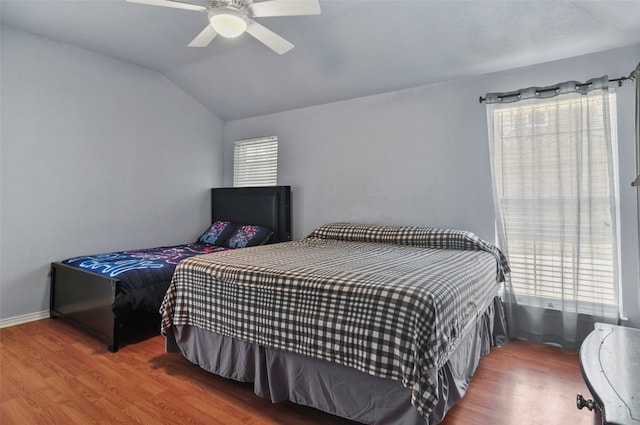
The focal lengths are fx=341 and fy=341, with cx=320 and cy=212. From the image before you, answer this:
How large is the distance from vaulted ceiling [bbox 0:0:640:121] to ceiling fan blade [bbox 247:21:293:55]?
0.54 meters

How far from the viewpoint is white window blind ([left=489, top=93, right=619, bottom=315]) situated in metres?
2.44

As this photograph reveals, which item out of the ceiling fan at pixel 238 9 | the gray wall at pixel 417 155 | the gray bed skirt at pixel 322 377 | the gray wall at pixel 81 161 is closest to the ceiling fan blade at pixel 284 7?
the ceiling fan at pixel 238 9

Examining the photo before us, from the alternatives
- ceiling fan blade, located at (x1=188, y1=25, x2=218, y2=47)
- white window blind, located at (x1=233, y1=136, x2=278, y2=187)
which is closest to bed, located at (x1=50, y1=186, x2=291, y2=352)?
white window blind, located at (x1=233, y1=136, x2=278, y2=187)

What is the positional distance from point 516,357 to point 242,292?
1990 millimetres

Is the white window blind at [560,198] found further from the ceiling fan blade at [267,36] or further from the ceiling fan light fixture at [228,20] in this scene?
the ceiling fan light fixture at [228,20]

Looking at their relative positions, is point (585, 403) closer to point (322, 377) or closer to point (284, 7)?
point (322, 377)

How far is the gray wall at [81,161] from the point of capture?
2.94 metres

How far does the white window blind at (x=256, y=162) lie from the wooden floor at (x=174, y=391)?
2.46 meters

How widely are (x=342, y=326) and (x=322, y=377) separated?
0.32 meters

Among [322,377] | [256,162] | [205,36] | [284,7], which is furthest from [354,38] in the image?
[322,377]

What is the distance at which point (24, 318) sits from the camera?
3.02m

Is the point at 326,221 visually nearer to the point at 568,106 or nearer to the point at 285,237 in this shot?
the point at 285,237

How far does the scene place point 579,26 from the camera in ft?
7.64

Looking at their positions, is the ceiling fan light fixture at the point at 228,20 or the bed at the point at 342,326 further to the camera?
the ceiling fan light fixture at the point at 228,20
